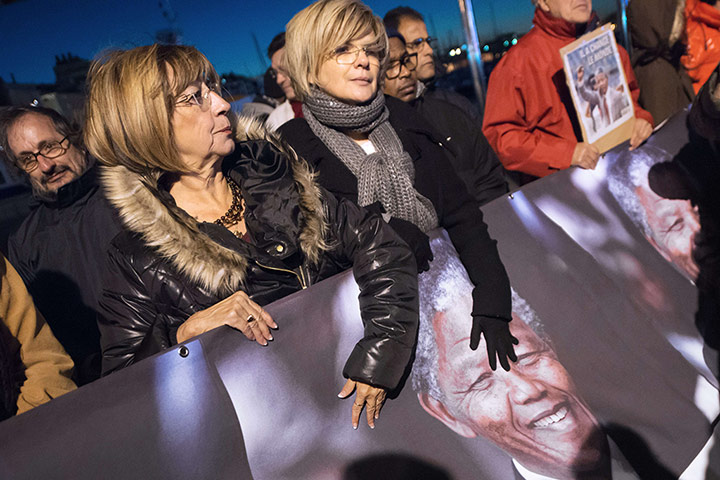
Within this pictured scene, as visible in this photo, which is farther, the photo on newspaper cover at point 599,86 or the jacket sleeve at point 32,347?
the photo on newspaper cover at point 599,86

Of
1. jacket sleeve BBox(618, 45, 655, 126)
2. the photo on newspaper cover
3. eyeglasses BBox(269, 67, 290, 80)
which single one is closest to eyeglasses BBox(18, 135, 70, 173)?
eyeglasses BBox(269, 67, 290, 80)

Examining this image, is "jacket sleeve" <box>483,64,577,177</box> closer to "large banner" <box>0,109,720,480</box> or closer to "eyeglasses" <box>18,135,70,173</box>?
"large banner" <box>0,109,720,480</box>

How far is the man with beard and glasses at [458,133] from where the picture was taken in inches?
109

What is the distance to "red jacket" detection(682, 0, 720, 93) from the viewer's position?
12.9 ft

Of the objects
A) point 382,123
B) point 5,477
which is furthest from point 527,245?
point 5,477

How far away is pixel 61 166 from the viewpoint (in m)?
2.61

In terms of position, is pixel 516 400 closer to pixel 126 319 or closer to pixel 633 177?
pixel 126 319

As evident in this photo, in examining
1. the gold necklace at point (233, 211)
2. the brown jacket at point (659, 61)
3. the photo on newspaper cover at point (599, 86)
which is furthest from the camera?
the brown jacket at point (659, 61)

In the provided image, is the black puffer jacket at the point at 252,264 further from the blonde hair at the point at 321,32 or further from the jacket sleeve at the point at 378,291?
the blonde hair at the point at 321,32

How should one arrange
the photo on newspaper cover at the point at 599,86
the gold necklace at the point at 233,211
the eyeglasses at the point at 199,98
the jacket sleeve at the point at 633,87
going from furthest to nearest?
the jacket sleeve at the point at 633,87, the photo on newspaper cover at the point at 599,86, the gold necklace at the point at 233,211, the eyeglasses at the point at 199,98

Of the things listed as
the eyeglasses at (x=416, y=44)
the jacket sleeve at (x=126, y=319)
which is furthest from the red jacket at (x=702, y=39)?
the jacket sleeve at (x=126, y=319)

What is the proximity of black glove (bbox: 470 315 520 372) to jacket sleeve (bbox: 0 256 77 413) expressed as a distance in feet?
4.35

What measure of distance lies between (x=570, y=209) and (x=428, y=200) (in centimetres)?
71

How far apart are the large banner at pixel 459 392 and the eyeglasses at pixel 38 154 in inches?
61.5
